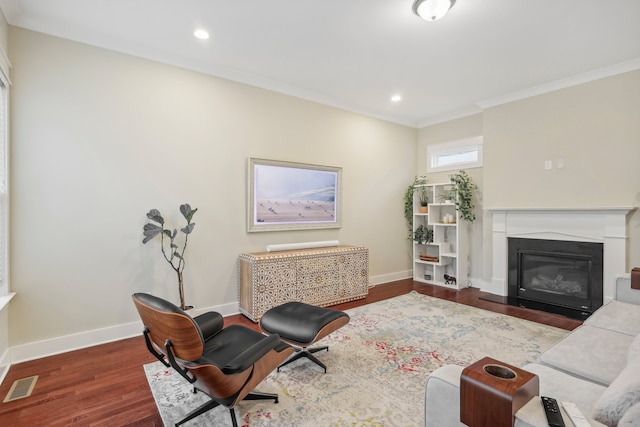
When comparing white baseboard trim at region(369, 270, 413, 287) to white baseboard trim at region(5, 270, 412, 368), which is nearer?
white baseboard trim at region(5, 270, 412, 368)

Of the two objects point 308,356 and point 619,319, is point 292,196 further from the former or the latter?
point 619,319

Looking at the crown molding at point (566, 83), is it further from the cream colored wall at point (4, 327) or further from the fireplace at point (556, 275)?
the cream colored wall at point (4, 327)

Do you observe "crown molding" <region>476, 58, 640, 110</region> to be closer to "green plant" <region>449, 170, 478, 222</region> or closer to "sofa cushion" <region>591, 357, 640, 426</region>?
"green plant" <region>449, 170, 478, 222</region>

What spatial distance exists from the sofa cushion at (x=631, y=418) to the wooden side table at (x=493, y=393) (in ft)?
0.76

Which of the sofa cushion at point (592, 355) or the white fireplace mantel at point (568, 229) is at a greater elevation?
the white fireplace mantel at point (568, 229)

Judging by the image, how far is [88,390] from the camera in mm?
2350

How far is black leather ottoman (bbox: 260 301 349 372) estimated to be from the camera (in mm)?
2451

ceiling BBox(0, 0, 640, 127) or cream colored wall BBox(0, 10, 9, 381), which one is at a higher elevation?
ceiling BBox(0, 0, 640, 127)

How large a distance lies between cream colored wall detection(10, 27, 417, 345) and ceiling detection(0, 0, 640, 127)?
0.26 meters

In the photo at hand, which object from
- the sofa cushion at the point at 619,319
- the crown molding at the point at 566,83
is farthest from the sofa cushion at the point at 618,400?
the crown molding at the point at 566,83

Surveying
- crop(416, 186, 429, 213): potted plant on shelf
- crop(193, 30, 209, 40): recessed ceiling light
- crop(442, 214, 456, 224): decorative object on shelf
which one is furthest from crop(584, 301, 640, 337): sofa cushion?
crop(193, 30, 209, 40): recessed ceiling light

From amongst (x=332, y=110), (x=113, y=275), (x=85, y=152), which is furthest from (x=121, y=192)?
(x=332, y=110)

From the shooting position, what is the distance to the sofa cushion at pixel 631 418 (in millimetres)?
959

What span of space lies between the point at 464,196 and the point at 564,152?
1411 millimetres
